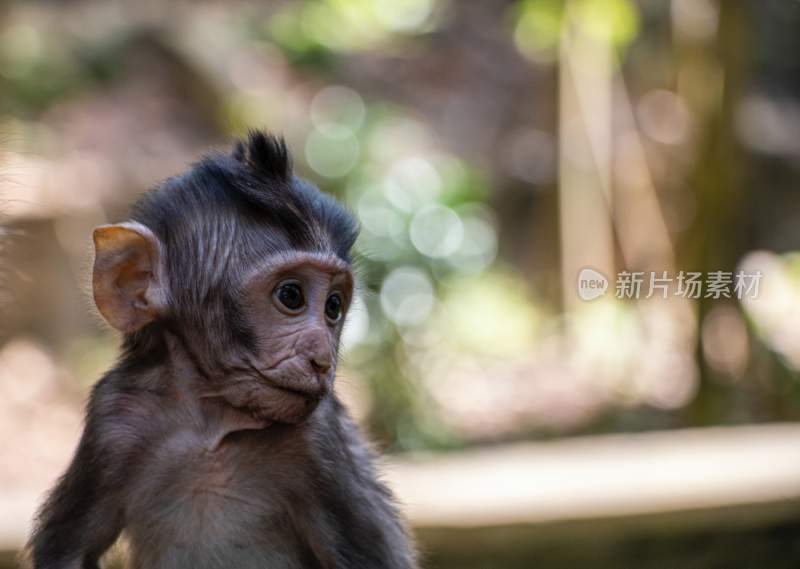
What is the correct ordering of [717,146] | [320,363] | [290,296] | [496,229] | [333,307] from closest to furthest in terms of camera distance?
[320,363] → [290,296] → [333,307] → [717,146] → [496,229]

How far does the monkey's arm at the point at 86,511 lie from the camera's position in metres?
3.22

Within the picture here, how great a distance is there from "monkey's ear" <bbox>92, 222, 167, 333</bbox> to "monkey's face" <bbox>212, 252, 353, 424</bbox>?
0.80ft

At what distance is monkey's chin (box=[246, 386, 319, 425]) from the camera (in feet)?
10.1

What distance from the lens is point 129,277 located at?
320 cm

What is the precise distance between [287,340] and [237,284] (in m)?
0.20

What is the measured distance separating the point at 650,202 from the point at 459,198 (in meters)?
4.06

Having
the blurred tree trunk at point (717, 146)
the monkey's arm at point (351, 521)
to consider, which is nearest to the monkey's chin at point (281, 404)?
the monkey's arm at point (351, 521)

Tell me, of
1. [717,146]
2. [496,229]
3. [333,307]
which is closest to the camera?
[333,307]

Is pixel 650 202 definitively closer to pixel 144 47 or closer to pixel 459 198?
pixel 459 198

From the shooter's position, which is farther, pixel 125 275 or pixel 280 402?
pixel 125 275

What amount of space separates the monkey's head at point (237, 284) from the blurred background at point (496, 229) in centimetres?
39

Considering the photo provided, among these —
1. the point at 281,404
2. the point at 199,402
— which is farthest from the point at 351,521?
the point at 199,402

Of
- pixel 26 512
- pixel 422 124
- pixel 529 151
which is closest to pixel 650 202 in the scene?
pixel 529 151

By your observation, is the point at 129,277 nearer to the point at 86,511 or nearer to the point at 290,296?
the point at 290,296
